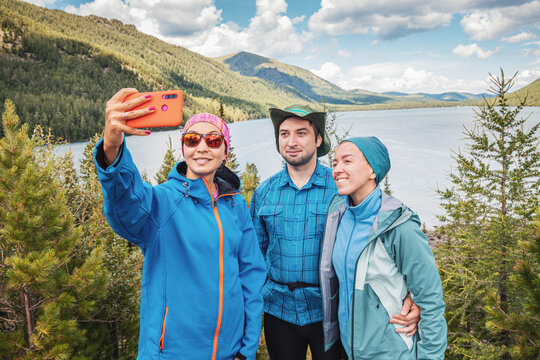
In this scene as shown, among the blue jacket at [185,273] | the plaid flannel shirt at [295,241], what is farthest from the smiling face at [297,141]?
the blue jacket at [185,273]

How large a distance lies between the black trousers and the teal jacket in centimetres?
58

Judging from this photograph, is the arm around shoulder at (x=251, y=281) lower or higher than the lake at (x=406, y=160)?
higher

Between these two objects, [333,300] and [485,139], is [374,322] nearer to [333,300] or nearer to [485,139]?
[333,300]

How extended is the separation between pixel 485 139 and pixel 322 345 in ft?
34.3

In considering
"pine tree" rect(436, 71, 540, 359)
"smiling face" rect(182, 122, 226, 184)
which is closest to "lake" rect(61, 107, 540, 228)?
"pine tree" rect(436, 71, 540, 359)

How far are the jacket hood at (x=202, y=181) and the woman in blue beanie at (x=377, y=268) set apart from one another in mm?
824

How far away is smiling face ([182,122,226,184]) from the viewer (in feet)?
6.22

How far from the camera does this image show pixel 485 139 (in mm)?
9891

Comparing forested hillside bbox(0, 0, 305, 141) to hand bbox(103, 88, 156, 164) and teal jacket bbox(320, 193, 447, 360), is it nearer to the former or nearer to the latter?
hand bbox(103, 88, 156, 164)

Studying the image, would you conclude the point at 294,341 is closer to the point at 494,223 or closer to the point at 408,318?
the point at 408,318

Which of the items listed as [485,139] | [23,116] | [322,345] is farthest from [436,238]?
[23,116]

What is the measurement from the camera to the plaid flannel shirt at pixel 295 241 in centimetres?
263

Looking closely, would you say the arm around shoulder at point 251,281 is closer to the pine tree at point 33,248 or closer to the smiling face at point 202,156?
the smiling face at point 202,156

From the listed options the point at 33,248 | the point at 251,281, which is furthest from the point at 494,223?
the point at 33,248
